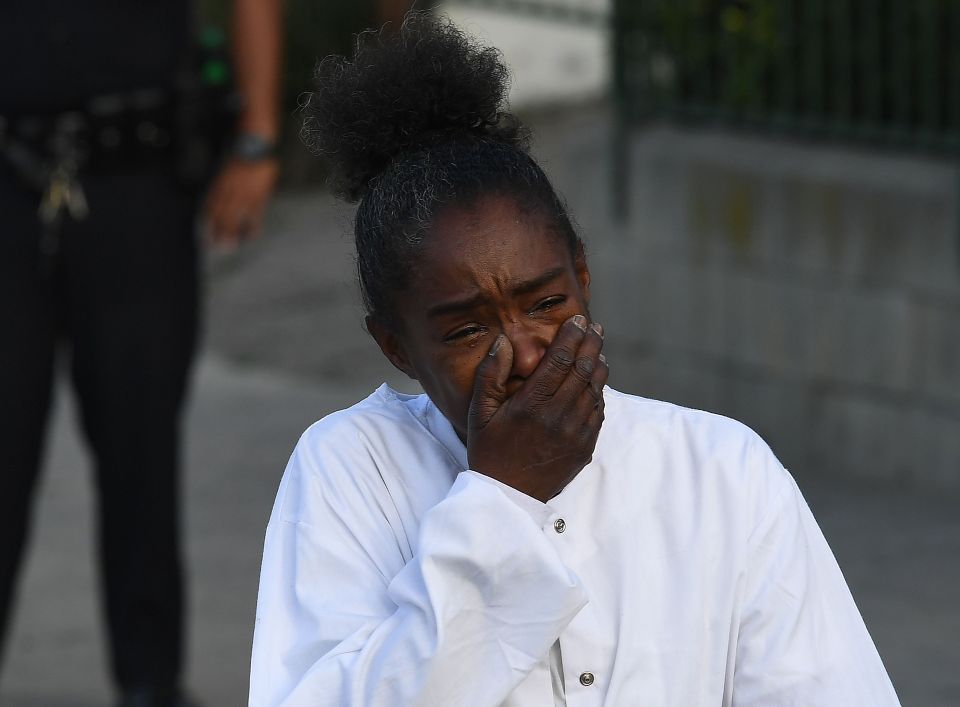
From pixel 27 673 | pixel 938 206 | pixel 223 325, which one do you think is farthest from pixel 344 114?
pixel 223 325

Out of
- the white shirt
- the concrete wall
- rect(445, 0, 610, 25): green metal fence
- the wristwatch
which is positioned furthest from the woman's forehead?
rect(445, 0, 610, 25): green metal fence

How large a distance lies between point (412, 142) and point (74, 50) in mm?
1919

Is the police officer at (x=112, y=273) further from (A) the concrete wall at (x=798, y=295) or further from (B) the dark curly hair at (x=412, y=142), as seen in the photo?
(A) the concrete wall at (x=798, y=295)

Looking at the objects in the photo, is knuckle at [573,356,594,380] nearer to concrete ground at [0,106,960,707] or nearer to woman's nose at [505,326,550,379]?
woman's nose at [505,326,550,379]

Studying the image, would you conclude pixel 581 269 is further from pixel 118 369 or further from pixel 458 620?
pixel 118 369

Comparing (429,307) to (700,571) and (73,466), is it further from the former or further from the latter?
(73,466)

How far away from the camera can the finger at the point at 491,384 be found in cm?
210

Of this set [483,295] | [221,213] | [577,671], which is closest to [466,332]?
[483,295]

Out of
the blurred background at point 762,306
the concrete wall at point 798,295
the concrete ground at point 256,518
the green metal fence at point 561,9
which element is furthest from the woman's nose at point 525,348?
the green metal fence at point 561,9

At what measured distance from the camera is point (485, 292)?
6.98 ft

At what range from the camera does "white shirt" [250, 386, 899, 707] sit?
2.03 m

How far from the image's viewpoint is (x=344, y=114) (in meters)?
2.34

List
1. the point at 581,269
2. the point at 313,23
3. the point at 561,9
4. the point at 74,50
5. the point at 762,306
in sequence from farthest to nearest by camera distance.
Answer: the point at 313,23 < the point at 561,9 < the point at 762,306 < the point at 74,50 < the point at 581,269

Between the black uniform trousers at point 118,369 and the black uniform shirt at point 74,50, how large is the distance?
19 cm
